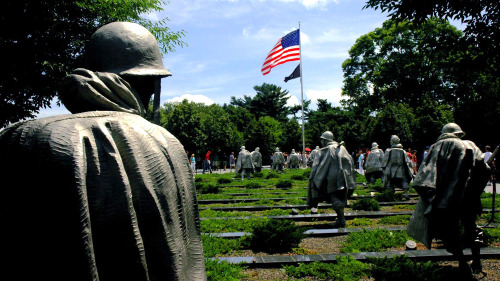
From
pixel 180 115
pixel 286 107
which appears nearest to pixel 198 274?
pixel 180 115

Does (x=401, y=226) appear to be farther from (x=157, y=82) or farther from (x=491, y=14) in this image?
(x=157, y=82)

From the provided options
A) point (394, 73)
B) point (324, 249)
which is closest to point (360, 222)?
point (324, 249)

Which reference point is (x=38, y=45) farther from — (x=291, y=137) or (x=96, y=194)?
(x=291, y=137)

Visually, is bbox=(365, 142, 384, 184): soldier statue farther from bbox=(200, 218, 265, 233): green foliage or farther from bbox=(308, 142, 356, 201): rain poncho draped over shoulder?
bbox=(200, 218, 265, 233): green foliage

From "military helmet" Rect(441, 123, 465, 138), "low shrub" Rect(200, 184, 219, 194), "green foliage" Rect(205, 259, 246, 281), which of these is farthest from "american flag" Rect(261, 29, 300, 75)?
"green foliage" Rect(205, 259, 246, 281)

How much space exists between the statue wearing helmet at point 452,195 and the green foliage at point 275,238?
229 centimetres

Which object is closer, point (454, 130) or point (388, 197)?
point (454, 130)

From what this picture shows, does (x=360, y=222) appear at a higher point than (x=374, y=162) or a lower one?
lower

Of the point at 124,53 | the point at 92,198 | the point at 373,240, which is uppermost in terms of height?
the point at 124,53

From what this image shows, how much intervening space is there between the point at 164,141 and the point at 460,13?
10.7 m

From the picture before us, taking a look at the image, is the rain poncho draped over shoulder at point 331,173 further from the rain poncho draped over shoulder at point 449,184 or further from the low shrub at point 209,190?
the low shrub at point 209,190

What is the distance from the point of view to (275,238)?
6598mm

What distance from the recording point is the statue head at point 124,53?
1527 millimetres

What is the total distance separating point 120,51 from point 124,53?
0.06 feet
